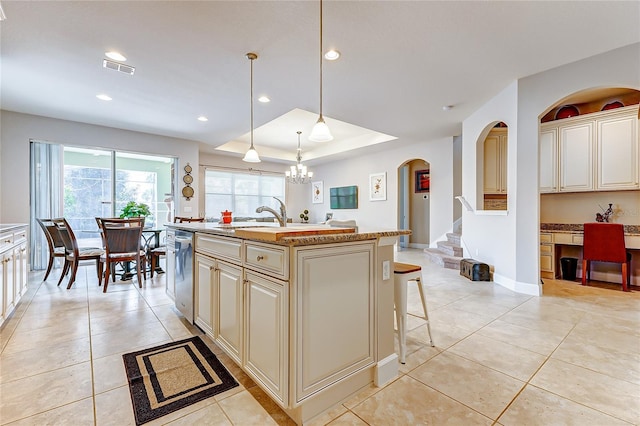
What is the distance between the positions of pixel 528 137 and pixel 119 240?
556cm

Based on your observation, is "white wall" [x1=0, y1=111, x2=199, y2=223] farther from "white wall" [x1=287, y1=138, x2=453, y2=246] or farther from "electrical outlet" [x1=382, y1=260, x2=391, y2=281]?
"electrical outlet" [x1=382, y1=260, x2=391, y2=281]

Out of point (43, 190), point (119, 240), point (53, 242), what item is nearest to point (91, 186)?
point (43, 190)

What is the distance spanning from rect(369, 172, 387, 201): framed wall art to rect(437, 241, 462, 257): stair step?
2058 mm

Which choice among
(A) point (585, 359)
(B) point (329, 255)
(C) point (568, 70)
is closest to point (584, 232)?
(C) point (568, 70)

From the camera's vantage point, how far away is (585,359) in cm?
192

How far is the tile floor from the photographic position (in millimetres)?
1407

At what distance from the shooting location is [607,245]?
3.60 meters

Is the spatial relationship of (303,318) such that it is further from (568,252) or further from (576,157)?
(568,252)

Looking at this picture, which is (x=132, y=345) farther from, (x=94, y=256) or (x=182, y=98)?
(x=182, y=98)

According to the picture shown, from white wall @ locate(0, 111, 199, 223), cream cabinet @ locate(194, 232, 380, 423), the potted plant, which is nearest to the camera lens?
cream cabinet @ locate(194, 232, 380, 423)

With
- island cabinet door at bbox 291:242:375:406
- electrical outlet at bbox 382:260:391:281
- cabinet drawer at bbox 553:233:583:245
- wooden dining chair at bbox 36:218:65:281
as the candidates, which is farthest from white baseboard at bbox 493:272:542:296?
wooden dining chair at bbox 36:218:65:281

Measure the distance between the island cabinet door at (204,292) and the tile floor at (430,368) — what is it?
0.91 feet

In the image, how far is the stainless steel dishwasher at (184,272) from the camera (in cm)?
241

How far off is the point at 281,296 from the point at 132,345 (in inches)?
66.6
